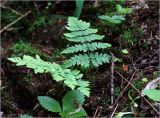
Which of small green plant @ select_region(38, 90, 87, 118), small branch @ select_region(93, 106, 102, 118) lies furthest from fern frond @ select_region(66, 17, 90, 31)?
small branch @ select_region(93, 106, 102, 118)

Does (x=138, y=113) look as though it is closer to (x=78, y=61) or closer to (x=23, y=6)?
(x=78, y=61)

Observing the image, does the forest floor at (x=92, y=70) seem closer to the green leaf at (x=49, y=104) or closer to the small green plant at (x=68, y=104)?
the small green plant at (x=68, y=104)

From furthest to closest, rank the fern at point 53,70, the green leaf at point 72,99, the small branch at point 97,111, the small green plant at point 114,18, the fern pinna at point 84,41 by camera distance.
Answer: the small green plant at point 114,18
the fern pinna at point 84,41
the small branch at point 97,111
the green leaf at point 72,99
the fern at point 53,70

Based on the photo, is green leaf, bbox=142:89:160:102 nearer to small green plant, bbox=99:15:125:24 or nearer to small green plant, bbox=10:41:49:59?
small green plant, bbox=99:15:125:24

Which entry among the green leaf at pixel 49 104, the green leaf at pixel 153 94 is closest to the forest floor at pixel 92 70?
the green leaf at pixel 153 94

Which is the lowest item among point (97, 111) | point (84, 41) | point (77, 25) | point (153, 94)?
point (97, 111)

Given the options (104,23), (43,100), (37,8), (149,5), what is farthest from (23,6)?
(43,100)

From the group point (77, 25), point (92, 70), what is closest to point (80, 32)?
point (77, 25)

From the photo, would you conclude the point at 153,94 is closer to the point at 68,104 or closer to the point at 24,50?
the point at 68,104
